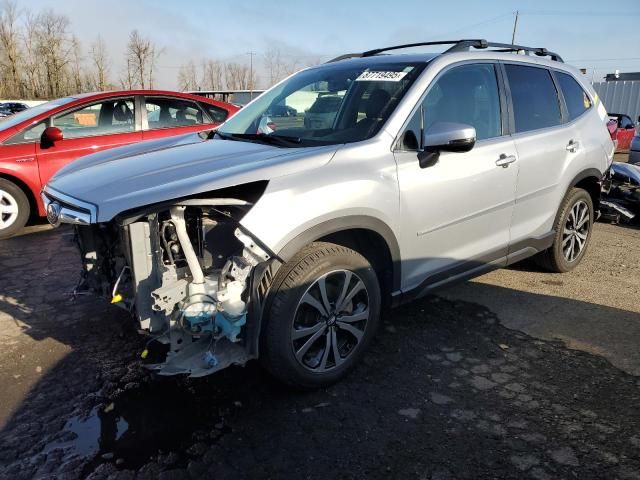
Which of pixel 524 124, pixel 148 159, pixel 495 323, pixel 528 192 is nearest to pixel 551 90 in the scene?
pixel 524 124

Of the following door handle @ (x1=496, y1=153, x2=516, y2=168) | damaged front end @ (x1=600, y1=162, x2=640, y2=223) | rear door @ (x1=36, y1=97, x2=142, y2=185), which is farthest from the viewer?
damaged front end @ (x1=600, y1=162, x2=640, y2=223)

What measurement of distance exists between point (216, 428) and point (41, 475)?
31.5 inches

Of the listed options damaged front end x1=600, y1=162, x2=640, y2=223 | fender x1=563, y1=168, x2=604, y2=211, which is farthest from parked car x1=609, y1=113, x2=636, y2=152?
fender x1=563, y1=168, x2=604, y2=211

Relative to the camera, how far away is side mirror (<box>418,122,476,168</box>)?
3.09 meters

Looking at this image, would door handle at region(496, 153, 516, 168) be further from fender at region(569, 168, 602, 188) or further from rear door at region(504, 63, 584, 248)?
fender at region(569, 168, 602, 188)

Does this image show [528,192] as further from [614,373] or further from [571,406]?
[571,406]

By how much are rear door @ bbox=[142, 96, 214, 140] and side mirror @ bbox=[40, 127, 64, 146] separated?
1.01 m

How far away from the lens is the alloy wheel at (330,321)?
2869 mm

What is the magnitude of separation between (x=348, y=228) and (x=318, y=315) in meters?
0.52

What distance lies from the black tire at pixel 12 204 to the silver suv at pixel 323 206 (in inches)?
132

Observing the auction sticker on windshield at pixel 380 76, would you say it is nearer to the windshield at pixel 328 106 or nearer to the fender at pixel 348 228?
the windshield at pixel 328 106

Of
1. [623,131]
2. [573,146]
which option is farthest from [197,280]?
[623,131]

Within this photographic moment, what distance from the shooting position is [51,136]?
20.3ft

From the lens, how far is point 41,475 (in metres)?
2.35
